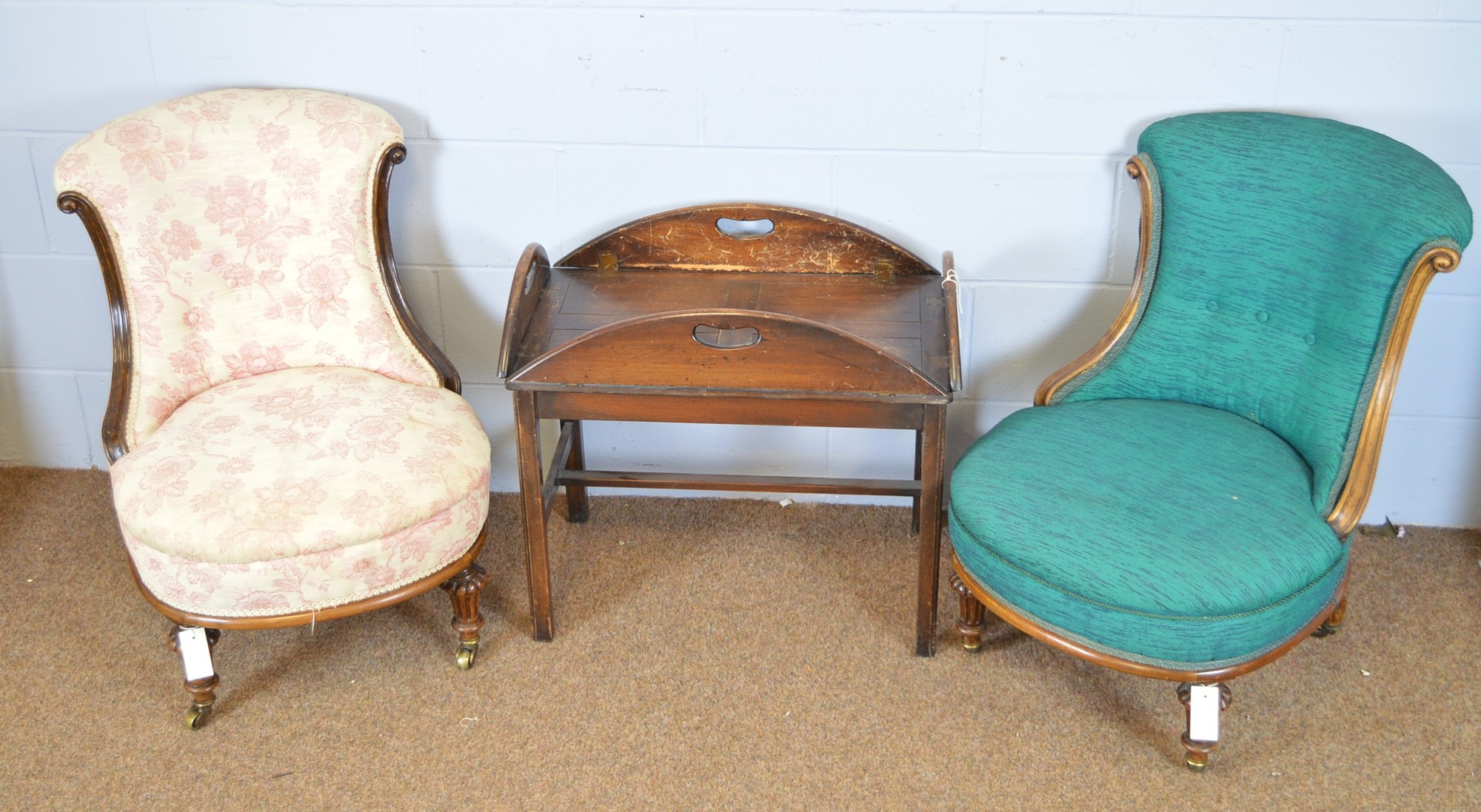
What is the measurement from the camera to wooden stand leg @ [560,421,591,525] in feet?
8.43

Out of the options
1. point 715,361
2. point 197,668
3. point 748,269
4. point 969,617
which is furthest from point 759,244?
point 197,668

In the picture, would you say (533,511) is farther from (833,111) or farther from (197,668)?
(833,111)

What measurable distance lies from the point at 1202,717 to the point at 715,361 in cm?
91

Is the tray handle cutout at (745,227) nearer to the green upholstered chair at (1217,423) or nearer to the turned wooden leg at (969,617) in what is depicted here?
the green upholstered chair at (1217,423)

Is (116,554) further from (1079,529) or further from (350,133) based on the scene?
(1079,529)

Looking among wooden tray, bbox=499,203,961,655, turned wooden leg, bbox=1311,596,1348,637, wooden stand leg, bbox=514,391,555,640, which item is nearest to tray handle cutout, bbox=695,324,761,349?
wooden tray, bbox=499,203,961,655

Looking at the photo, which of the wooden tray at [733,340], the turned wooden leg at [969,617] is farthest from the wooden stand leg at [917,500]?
the turned wooden leg at [969,617]

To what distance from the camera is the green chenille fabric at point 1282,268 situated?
1.91m

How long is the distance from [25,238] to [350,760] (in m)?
1.32

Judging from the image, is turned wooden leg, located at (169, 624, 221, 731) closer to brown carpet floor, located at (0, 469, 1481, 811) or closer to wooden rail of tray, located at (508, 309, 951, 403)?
brown carpet floor, located at (0, 469, 1481, 811)

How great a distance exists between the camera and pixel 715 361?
2.02 meters

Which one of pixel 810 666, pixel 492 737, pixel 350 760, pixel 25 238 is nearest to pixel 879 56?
pixel 810 666

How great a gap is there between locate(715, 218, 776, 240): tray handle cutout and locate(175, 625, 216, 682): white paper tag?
111 cm

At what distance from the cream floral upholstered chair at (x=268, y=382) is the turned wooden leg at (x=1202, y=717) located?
115 cm
